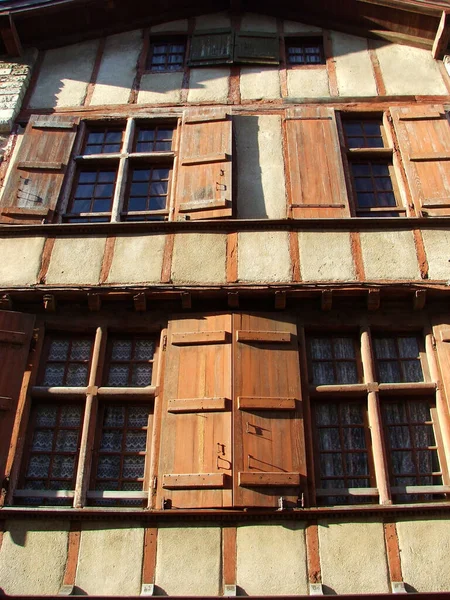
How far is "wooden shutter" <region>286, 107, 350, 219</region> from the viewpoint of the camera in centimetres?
722

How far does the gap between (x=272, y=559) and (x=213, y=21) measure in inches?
309

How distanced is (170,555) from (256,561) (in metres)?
0.66

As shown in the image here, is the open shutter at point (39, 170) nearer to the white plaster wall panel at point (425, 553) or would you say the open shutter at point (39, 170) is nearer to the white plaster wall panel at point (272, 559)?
the white plaster wall panel at point (272, 559)

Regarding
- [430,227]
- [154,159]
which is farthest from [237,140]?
[430,227]

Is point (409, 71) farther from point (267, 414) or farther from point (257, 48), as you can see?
point (267, 414)

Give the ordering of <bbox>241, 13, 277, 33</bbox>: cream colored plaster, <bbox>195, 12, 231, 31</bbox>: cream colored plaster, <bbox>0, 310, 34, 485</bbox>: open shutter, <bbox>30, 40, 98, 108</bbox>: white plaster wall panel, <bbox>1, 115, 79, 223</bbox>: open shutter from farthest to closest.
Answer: <bbox>195, 12, 231, 31</bbox>: cream colored plaster → <bbox>241, 13, 277, 33</bbox>: cream colored plaster → <bbox>30, 40, 98, 108</bbox>: white plaster wall panel → <bbox>1, 115, 79, 223</bbox>: open shutter → <bbox>0, 310, 34, 485</bbox>: open shutter

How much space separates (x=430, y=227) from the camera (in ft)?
22.6

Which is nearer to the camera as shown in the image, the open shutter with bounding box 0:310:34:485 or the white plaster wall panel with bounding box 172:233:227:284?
the open shutter with bounding box 0:310:34:485

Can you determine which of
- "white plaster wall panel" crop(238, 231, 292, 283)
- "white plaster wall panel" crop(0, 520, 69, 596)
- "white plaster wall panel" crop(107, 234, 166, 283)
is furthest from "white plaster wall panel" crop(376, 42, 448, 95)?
"white plaster wall panel" crop(0, 520, 69, 596)

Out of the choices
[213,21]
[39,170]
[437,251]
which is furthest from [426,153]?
[39,170]

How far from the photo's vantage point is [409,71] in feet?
29.0

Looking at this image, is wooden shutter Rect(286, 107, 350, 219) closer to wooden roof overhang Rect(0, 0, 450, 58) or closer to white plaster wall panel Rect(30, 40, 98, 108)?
wooden roof overhang Rect(0, 0, 450, 58)

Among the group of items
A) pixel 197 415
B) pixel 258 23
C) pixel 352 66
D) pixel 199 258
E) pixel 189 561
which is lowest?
pixel 189 561

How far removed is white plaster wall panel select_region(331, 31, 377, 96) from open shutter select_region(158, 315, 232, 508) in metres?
4.18
